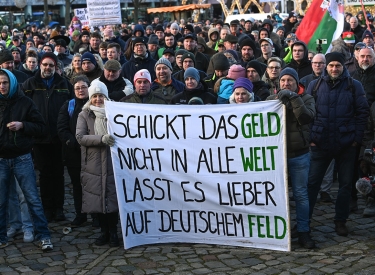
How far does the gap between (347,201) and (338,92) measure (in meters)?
1.14

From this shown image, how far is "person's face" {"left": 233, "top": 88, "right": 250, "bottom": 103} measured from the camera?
7.02m

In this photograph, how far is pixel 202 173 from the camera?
6961 mm

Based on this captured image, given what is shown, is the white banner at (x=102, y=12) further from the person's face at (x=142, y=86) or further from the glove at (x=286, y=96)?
the glove at (x=286, y=96)

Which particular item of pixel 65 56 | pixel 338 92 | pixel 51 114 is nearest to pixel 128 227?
pixel 51 114

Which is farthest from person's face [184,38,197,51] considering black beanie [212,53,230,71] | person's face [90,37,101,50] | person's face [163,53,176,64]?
black beanie [212,53,230,71]

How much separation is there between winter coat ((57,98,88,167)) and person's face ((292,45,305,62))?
337 centimetres

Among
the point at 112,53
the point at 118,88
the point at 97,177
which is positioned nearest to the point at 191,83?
the point at 118,88

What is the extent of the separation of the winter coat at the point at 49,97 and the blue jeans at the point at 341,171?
9.95 ft

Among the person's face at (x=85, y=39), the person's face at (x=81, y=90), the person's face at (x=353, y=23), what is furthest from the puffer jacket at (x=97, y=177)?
the person's face at (x=353, y=23)

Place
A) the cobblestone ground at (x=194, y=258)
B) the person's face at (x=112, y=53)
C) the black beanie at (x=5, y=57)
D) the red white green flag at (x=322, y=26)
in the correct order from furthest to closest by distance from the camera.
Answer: the red white green flag at (x=322, y=26), the person's face at (x=112, y=53), the black beanie at (x=5, y=57), the cobblestone ground at (x=194, y=258)

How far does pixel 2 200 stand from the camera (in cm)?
736

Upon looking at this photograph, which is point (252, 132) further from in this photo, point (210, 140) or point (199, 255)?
point (199, 255)

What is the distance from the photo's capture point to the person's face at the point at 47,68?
8.34 metres

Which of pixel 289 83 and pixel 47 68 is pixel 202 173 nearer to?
pixel 289 83
